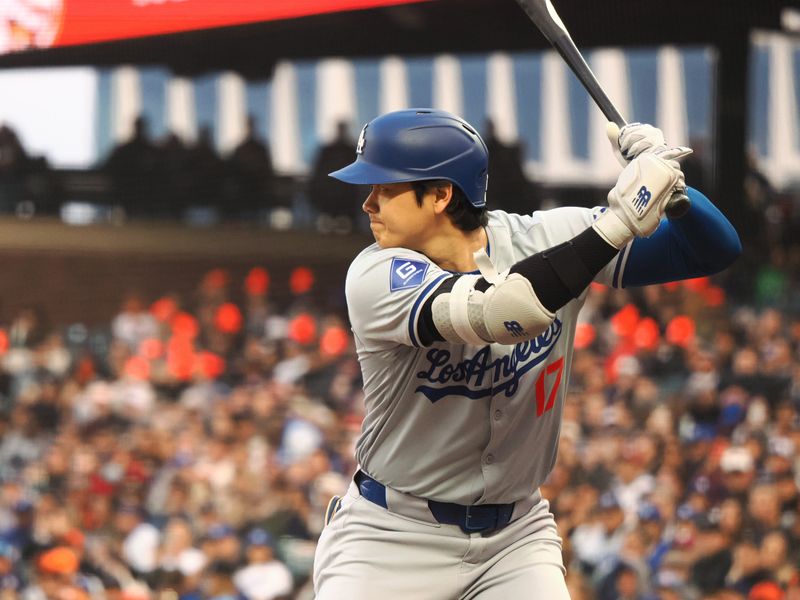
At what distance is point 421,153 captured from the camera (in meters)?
2.39

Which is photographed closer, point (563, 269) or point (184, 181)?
point (563, 269)

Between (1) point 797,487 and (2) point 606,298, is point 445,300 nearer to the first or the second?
(1) point 797,487

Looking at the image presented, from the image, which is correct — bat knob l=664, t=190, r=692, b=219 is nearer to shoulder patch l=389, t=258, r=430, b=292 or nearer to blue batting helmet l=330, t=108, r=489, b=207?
blue batting helmet l=330, t=108, r=489, b=207

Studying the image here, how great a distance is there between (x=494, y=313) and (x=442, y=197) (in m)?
0.36

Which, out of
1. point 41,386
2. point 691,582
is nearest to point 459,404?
point 691,582

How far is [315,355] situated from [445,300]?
6963mm

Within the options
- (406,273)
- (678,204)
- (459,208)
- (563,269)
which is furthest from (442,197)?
(678,204)

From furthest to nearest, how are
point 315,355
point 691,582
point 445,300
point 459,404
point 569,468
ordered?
point 315,355 → point 569,468 → point 691,582 → point 459,404 → point 445,300

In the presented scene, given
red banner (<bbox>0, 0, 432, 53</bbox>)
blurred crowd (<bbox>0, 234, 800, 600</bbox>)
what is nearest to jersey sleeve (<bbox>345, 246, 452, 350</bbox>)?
blurred crowd (<bbox>0, 234, 800, 600</bbox>)

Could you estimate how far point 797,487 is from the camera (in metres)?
6.02

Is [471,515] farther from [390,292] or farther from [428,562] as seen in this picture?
[390,292]

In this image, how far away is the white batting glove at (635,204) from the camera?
2.20 meters

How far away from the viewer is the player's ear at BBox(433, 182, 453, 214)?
242cm

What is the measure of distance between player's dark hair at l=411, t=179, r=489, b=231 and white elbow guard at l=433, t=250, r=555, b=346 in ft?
0.92
